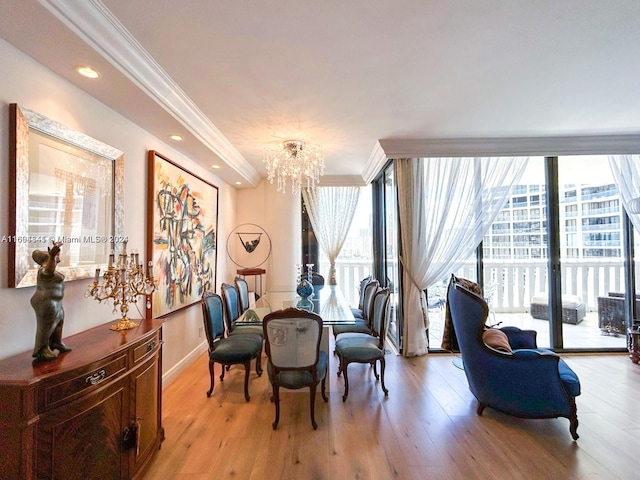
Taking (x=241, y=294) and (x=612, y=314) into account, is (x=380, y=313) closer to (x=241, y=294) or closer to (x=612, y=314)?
(x=241, y=294)

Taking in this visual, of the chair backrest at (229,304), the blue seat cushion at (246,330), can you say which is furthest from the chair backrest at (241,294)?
the blue seat cushion at (246,330)

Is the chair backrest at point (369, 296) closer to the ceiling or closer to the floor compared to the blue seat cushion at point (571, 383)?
closer to the ceiling

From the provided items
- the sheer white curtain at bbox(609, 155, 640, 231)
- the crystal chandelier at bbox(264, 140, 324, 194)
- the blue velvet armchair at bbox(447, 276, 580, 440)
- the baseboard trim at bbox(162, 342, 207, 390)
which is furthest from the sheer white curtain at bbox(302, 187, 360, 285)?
the sheer white curtain at bbox(609, 155, 640, 231)

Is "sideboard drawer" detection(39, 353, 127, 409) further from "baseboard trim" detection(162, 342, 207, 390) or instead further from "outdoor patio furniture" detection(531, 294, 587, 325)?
"outdoor patio furniture" detection(531, 294, 587, 325)

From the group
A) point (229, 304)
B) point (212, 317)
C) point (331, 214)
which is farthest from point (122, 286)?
point (331, 214)

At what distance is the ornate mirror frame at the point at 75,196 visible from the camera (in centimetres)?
151

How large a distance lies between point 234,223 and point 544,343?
513 cm

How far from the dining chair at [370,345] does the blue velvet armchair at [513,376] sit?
0.70 metres

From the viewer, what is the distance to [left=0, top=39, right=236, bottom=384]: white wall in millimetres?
1501

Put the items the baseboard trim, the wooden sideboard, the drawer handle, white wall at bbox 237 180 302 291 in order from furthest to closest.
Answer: white wall at bbox 237 180 302 291 → the baseboard trim → the drawer handle → the wooden sideboard

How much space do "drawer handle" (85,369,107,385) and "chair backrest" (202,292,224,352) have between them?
1260 mm

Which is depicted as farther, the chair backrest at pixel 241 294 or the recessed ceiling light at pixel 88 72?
the chair backrest at pixel 241 294

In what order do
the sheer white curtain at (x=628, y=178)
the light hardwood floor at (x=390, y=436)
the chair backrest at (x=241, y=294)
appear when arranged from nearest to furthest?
the light hardwood floor at (x=390, y=436), the sheer white curtain at (x=628, y=178), the chair backrest at (x=241, y=294)

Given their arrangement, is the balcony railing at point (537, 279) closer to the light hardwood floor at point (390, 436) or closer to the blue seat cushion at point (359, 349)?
the light hardwood floor at point (390, 436)
